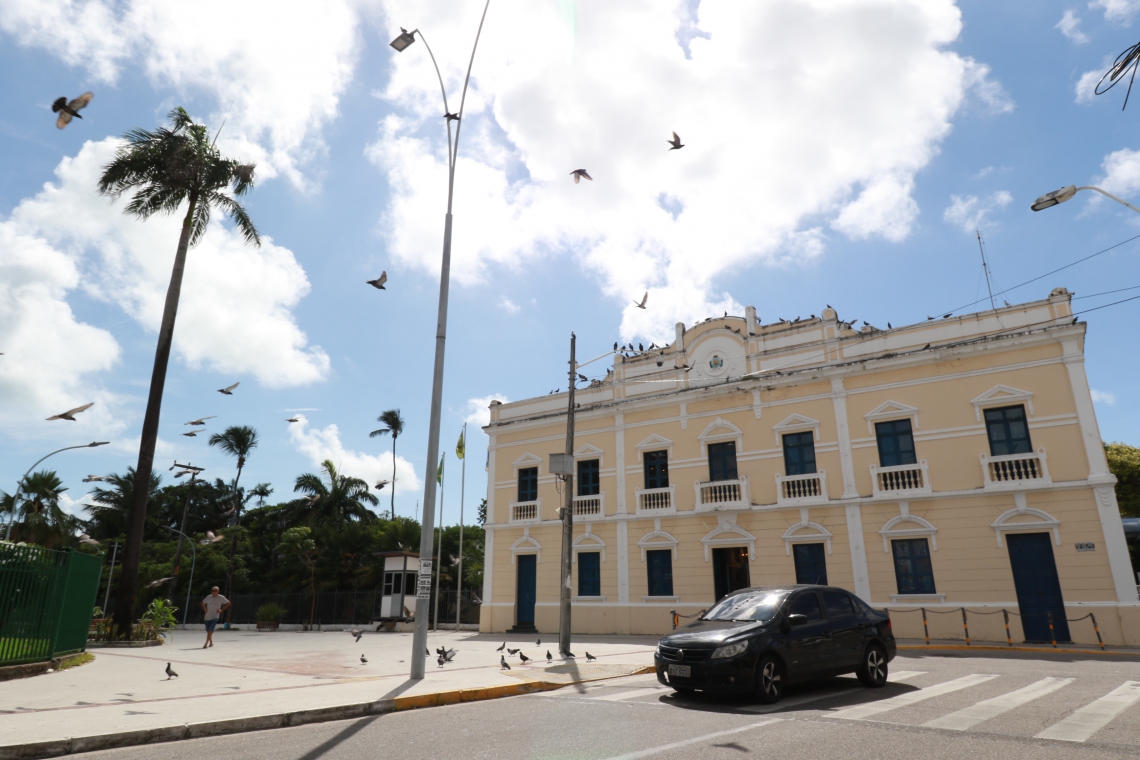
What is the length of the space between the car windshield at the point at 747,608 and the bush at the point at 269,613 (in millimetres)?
29233

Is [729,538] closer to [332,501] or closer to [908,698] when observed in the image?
[908,698]

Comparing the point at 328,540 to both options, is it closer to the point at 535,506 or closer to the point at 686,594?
A: the point at 535,506

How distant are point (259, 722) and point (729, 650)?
5.67 metres

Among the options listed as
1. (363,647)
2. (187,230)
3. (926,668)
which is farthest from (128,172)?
(926,668)

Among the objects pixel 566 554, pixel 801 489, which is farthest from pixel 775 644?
pixel 801 489

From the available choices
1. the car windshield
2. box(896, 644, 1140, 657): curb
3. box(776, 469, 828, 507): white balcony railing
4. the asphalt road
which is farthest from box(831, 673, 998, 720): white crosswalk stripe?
box(776, 469, 828, 507): white balcony railing

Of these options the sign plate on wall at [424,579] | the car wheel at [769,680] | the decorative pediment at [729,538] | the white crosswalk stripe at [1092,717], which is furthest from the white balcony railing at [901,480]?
the sign plate on wall at [424,579]

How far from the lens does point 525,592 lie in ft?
88.5

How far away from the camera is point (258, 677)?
11719 mm

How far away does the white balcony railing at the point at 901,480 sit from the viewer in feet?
66.3

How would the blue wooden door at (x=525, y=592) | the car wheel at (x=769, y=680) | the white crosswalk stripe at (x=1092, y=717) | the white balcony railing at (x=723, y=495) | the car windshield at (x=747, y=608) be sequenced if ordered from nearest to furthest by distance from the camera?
the white crosswalk stripe at (x=1092, y=717) < the car wheel at (x=769, y=680) < the car windshield at (x=747, y=608) < the white balcony railing at (x=723, y=495) < the blue wooden door at (x=525, y=592)

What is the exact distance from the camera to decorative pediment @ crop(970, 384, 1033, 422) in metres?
19.2

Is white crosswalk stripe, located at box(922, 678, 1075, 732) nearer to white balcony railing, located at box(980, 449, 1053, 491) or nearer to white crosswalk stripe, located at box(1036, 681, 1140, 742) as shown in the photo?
white crosswalk stripe, located at box(1036, 681, 1140, 742)

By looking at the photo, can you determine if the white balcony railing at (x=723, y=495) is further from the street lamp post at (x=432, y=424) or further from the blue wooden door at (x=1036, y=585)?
the street lamp post at (x=432, y=424)
